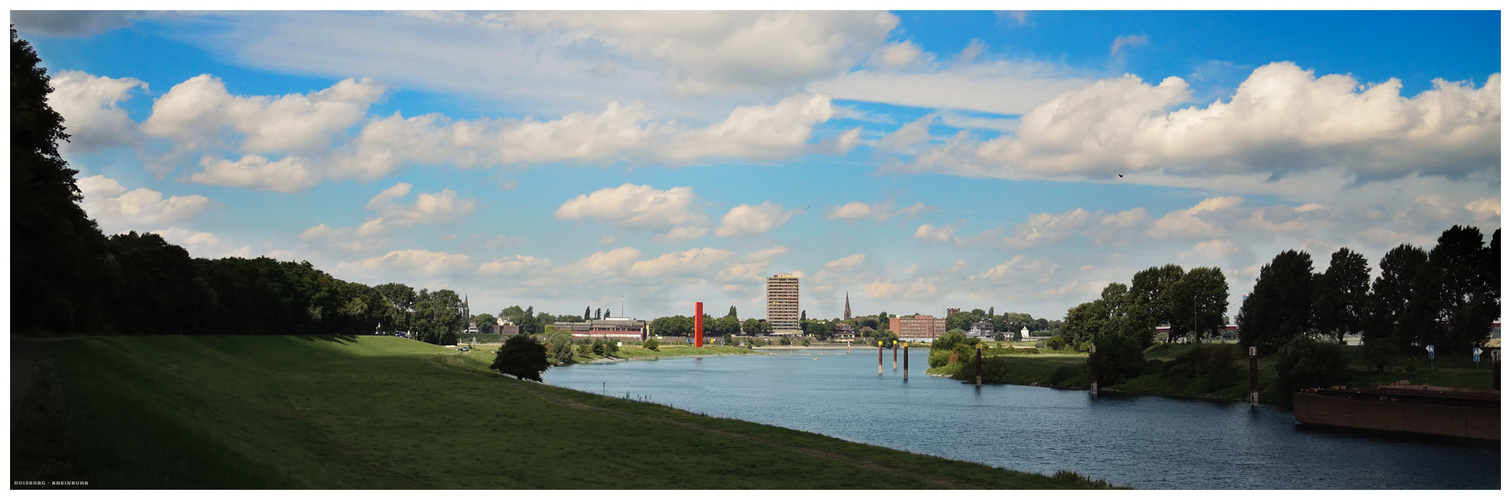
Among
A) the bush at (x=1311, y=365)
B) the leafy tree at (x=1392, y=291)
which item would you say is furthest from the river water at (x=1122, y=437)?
the leafy tree at (x=1392, y=291)

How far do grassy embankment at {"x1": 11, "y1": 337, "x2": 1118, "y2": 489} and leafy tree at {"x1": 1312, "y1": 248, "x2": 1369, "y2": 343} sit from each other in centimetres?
9288

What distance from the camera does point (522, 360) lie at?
4390 inches

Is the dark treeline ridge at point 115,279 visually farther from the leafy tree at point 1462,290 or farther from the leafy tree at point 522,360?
the leafy tree at point 1462,290

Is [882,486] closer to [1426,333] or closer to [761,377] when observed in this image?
[1426,333]

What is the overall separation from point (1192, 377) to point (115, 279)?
10975cm

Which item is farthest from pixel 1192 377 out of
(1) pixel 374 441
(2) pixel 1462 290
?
(1) pixel 374 441

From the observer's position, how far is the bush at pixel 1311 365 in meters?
89.4

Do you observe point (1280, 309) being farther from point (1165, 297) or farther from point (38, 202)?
point (38, 202)

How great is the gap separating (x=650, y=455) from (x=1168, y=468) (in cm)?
2926

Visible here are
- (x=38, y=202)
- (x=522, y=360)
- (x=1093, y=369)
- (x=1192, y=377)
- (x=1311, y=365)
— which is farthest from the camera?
(x=1093, y=369)

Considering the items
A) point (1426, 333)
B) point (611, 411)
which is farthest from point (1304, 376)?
point (611, 411)

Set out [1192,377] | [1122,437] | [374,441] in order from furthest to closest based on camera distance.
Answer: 1. [1192,377]
2. [1122,437]
3. [374,441]

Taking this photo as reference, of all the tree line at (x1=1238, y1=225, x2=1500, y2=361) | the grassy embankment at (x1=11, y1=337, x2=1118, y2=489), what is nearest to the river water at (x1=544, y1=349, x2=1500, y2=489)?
the grassy embankment at (x1=11, y1=337, x2=1118, y2=489)

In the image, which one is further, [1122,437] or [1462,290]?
[1462,290]
